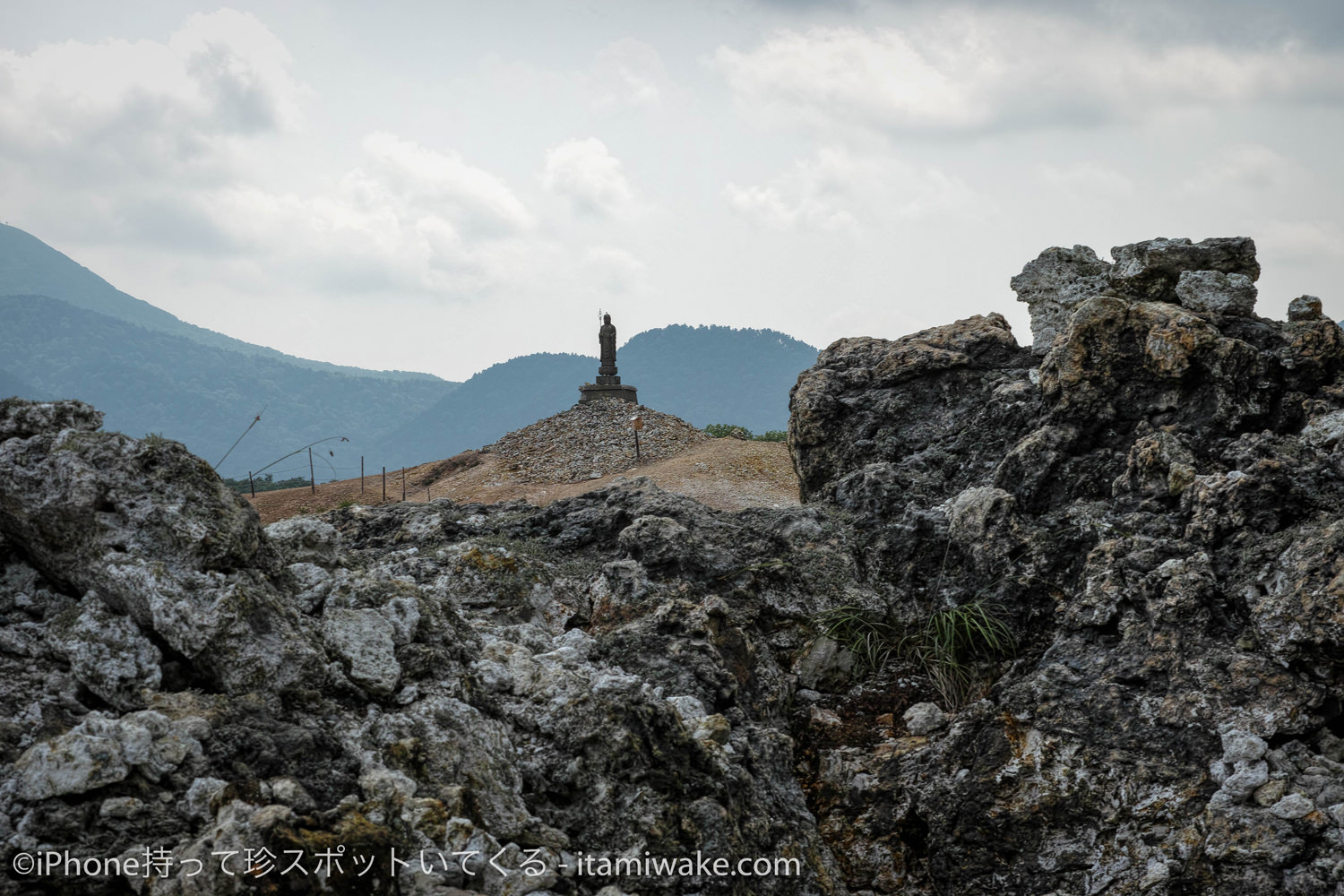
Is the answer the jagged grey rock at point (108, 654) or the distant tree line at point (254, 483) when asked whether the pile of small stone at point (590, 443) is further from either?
the jagged grey rock at point (108, 654)

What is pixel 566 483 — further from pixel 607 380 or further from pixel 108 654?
pixel 108 654

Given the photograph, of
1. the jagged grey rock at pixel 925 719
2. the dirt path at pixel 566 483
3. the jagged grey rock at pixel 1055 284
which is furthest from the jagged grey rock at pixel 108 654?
the dirt path at pixel 566 483

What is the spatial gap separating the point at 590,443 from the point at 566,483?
3.14 meters

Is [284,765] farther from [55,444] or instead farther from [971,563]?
[971,563]

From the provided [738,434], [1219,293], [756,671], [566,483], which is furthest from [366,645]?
[738,434]

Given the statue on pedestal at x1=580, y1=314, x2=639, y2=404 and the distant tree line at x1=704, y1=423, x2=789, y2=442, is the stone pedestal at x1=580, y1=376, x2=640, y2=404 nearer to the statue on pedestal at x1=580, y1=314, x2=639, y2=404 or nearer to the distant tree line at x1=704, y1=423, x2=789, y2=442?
the statue on pedestal at x1=580, y1=314, x2=639, y2=404

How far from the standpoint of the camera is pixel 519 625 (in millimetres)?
5191

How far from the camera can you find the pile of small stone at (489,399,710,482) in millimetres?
26938

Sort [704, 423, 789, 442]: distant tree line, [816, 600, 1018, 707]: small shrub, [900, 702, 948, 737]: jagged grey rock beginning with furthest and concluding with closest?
Result: [704, 423, 789, 442]: distant tree line < [816, 600, 1018, 707]: small shrub < [900, 702, 948, 737]: jagged grey rock

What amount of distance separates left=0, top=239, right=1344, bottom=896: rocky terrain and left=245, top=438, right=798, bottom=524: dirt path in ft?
45.6

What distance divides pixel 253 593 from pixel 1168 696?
4.40 metres

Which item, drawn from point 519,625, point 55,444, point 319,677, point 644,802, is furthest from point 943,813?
point 55,444

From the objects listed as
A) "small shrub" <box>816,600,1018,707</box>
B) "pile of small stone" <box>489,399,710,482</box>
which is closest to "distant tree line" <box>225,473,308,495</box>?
"pile of small stone" <box>489,399,710,482</box>

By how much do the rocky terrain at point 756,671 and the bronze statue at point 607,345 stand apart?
2736cm
